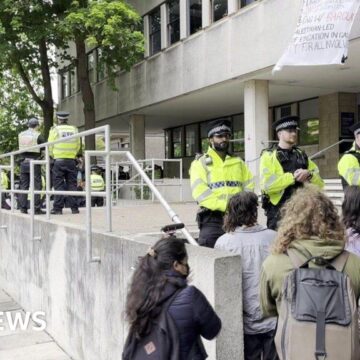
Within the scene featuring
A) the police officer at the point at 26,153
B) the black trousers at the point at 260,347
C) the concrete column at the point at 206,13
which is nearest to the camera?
the black trousers at the point at 260,347

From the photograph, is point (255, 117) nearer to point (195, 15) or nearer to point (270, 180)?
point (195, 15)

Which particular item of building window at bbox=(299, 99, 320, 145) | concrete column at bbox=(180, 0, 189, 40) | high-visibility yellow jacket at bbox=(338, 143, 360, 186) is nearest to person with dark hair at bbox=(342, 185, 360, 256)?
high-visibility yellow jacket at bbox=(338, 143, 360, 186)

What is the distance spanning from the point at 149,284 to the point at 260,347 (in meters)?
1.19

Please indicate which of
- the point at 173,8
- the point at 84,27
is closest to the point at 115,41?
the point at 84,27

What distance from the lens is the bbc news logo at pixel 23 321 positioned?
6.76 meters

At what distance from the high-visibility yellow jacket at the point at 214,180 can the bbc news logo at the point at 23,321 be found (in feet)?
10.8

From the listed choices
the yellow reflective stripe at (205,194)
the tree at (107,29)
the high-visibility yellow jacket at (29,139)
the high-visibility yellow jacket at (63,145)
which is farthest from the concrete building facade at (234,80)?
the yellow reflective stripe at (205,194)

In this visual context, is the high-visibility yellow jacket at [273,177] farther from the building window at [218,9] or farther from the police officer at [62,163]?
the building window at [218,9]

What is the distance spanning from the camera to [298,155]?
452 centimetres

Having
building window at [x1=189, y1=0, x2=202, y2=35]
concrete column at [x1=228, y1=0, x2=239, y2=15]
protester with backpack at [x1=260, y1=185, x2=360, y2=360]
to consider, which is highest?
building window at [x1=189, y1=0, x2=202, y2=35]

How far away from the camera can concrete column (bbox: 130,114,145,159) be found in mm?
19781

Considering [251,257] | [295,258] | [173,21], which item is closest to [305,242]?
[295,258]

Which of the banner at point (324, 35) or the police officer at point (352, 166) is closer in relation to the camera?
the police officer at point (352, 166)

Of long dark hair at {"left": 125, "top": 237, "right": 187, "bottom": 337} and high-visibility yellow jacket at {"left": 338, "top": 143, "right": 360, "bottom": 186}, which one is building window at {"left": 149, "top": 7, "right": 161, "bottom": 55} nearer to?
high-visibility yellow jacket at {"left": 338, "top": 143, "right": 360, "bottom": 186}
